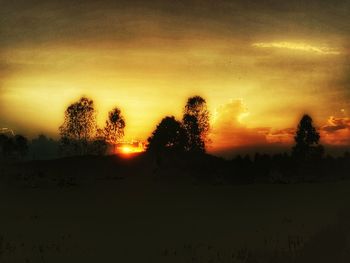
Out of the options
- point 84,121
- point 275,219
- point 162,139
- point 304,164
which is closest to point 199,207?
point 275,219

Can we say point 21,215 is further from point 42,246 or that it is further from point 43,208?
point 42,246

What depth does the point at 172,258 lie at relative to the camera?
52.3 ft

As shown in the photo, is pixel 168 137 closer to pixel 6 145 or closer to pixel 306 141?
pixel 306 141

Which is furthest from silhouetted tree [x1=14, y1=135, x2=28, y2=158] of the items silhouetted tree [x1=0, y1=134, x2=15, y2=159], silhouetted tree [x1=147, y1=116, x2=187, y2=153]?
silhouetted tree [x1=147, y1=116, x2=187, y2=153]

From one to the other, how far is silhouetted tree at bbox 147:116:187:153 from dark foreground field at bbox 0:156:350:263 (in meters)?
57.8

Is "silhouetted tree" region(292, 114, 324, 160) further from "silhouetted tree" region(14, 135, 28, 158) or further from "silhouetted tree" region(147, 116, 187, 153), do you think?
"silhouetted tree" region(14, 135, 28, 158)

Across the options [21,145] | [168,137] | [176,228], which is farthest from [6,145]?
[176,228]

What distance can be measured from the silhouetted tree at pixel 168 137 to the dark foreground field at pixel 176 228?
2275 inches

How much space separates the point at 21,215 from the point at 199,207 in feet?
37.0

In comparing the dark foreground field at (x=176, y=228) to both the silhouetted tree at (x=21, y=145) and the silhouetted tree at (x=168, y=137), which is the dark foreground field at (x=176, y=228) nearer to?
the silhouetted tree at (x=168, y=137)

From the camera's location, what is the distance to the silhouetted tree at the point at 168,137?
98312 mm

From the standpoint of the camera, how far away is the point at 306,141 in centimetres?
9388

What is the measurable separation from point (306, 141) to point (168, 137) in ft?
89.1

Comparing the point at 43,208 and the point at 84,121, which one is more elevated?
the point at 84,121
